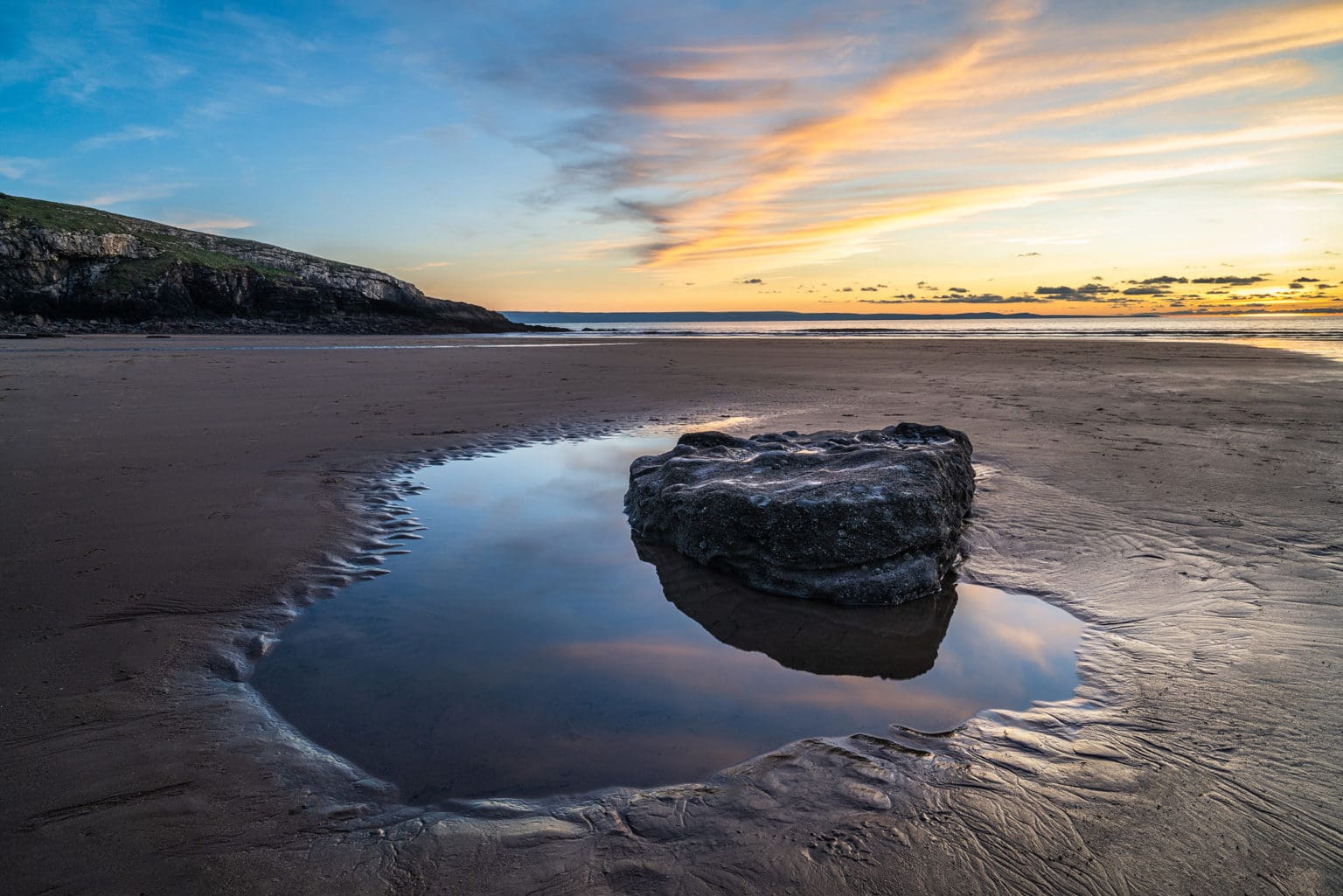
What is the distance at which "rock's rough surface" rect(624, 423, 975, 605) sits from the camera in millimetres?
4340

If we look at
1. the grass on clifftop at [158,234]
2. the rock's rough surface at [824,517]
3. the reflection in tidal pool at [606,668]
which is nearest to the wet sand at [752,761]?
the reflection in tidal pool at [606,668]

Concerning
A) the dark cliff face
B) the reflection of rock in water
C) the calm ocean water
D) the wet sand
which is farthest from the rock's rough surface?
the dark cliff face

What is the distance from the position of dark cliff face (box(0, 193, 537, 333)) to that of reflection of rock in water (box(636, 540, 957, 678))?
48.4 m

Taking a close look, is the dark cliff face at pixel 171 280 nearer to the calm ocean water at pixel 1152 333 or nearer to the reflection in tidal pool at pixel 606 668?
the calm ocean water at pixel 1152 333

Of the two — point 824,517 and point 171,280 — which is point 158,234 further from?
point 824,517

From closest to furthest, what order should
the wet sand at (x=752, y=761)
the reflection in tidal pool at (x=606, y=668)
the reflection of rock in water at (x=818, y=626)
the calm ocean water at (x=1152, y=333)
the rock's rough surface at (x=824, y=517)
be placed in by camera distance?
the wet sand at (x=752, y=761), the reflection in tidal pool at (x=606, y=668), the reflection of rock in water at (x=818, y=626), the rock's rough surface at (x=824, y=517), the calm ocean water at (x=1152, y=333)

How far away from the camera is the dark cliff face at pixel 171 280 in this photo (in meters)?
38.0

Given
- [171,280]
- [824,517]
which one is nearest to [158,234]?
[171,280]

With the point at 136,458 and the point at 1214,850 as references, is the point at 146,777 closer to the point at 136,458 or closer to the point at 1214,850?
the point at 1214,850

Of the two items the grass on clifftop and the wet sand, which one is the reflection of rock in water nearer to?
the wet sand

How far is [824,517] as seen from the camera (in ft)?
14.5

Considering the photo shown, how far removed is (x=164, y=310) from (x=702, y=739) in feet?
165

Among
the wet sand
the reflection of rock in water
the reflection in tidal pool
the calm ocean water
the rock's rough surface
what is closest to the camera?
the wet sand

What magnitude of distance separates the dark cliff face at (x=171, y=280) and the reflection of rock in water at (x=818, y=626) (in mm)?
48422
